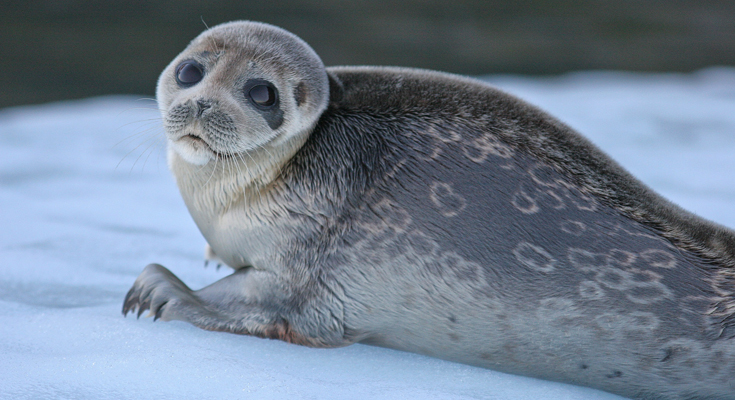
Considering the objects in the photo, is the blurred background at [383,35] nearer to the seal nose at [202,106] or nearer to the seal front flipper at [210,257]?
the seal front flipper at [210,257]

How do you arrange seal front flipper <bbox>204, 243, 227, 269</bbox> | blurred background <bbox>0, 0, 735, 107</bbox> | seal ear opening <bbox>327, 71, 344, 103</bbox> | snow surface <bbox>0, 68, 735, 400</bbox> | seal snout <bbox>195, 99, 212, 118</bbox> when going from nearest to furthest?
snow surface <bbox>0, 68, 735, 400</bbox> → seal snout <bbox>195, 99, 212, 118</bbox> → seal ear opening <bbox>327, 71, 344, 103</bbox> → seal front flipper <bbox>204, 243, 227, 269</bbox> → blurred background <bbox>0, 0, 735, 107</bbox>

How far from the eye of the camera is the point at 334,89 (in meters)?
2.50

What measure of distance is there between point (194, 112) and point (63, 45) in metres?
5.79

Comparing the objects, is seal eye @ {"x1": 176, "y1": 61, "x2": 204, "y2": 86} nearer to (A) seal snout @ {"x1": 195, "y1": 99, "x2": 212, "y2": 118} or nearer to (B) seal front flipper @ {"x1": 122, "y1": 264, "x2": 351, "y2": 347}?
(A) seal snout @ {"x1": 195, "y1": 99, "x2": 212, "y2": 118}

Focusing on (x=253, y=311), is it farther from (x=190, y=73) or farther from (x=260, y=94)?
(x=190, y=73)

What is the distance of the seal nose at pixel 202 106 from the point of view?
7.17ft

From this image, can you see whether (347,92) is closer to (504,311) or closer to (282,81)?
(282,81)

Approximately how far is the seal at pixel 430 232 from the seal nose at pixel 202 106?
1cm

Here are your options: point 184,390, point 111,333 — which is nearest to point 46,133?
point 111,333

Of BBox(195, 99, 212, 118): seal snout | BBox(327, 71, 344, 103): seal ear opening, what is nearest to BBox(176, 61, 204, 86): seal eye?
BBox(195, 99, 212, 118): seal snout

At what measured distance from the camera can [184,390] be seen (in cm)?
190

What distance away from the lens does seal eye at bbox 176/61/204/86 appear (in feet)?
7.65

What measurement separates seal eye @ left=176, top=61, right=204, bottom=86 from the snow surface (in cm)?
18

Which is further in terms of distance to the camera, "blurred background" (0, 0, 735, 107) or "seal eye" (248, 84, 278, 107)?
"blurred background" (0, 0, 735, 107)
